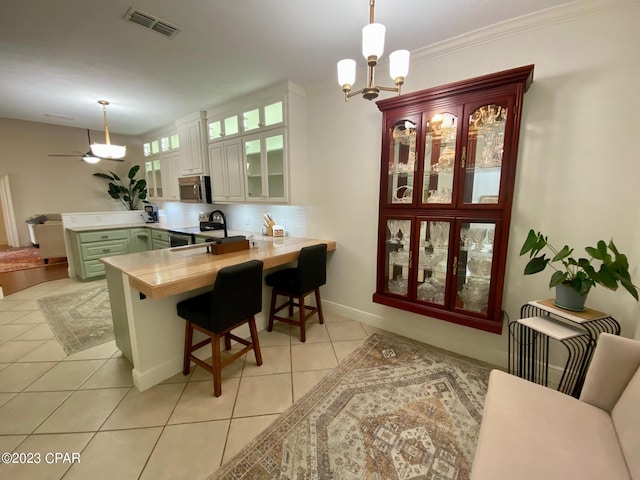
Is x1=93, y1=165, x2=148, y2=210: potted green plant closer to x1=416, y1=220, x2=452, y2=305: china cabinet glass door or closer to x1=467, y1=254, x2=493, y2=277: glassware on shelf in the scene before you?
x1=416, y1=220, x2=452, y2=305: china cabinet glass door

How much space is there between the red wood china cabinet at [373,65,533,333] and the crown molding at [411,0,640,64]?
1.37ft

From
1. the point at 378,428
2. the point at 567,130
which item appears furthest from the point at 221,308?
the point at 567,130

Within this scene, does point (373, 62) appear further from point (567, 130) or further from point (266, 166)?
point (266, 166)

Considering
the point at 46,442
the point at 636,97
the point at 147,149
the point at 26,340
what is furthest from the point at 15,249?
the point at 636,97

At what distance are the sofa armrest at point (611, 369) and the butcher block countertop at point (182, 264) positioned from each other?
205 cm

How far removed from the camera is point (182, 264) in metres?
2.01

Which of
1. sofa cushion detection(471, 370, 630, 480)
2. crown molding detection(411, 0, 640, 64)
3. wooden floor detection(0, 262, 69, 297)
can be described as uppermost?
crown molding detection(411, 0, 640, 64)

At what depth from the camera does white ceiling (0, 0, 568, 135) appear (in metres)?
1.74

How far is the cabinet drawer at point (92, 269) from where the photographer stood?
4.23 metres

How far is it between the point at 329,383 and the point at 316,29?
8.70ft

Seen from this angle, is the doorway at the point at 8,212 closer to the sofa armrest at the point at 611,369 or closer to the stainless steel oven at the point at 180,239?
the stainless steel oven at the point at 180,239

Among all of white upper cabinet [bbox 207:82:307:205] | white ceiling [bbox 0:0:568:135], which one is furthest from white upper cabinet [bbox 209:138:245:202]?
white ceiling [bbox 0:0:568:135]

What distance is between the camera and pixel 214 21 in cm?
189

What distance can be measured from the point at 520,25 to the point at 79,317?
5.01 metres
